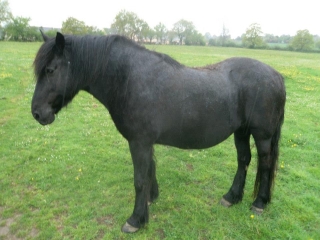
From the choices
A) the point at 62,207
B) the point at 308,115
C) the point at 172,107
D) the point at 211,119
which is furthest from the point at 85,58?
the point at 308,115

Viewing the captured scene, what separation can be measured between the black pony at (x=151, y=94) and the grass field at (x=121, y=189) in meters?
0.69

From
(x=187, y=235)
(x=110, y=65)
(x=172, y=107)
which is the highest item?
(x=110, y=65)

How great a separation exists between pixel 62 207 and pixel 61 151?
8.02ft

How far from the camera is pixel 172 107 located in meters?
3.42

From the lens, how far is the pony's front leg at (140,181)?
3.48 meters

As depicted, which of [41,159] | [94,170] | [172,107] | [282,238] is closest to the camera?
[172,107]

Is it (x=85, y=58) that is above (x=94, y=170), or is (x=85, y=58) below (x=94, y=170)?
above

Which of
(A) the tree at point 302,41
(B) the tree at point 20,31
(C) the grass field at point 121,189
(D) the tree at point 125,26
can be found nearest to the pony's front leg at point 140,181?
(C) the grass field at point 121,189

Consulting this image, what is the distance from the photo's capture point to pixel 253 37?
282ft

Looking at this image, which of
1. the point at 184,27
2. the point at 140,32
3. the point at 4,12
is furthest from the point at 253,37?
the point at 140,32

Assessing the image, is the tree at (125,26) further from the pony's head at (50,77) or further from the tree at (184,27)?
the tree at (184,27)

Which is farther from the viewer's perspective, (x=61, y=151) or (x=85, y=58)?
(x=61, y=151)

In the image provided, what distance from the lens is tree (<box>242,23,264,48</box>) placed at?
8291 cm

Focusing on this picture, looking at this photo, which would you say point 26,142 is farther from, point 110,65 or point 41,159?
point 110,65
